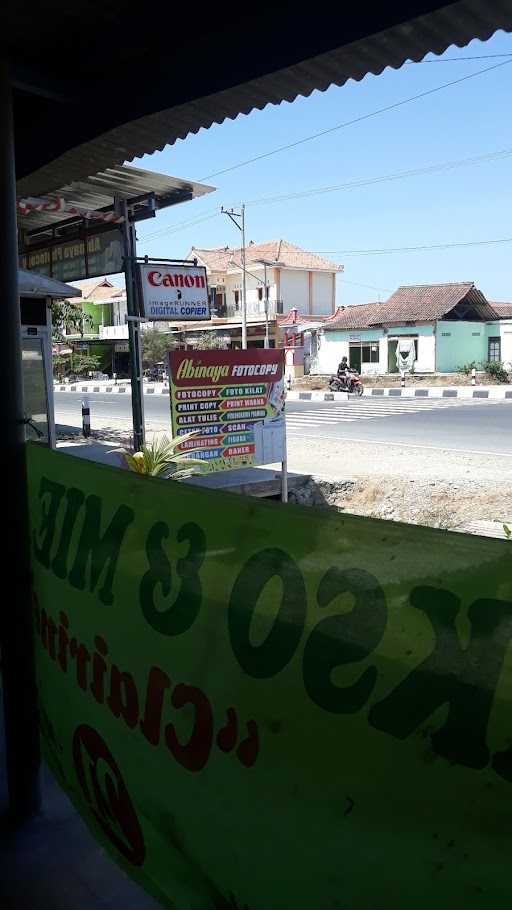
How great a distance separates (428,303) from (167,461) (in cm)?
3017

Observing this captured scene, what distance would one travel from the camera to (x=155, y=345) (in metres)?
42.3

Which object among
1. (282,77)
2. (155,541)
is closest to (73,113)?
(282,77)

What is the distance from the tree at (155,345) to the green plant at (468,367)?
16368 millimetres

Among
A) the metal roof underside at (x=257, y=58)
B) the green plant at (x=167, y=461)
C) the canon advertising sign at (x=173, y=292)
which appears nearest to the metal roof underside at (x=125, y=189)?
the canon advertising sign at (x=173, y=292)

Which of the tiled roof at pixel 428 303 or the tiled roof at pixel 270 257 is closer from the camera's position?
the tiled roof at pixel 428 303

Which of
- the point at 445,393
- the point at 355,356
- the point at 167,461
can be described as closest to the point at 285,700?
the point at 167,461

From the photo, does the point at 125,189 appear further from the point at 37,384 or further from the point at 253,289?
the point at 253,289

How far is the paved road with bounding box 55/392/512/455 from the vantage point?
13.7m

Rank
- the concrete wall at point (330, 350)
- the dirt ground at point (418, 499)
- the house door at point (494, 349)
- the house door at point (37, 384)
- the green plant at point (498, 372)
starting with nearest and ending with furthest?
the dirt ground at point (418, 499), the house door at point (37, 384), the green plant at point (498, 372), the house door at point (494, 349), the concrete wall at point (330, 350)

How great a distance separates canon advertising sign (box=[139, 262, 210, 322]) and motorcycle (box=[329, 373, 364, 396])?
61.4 feet

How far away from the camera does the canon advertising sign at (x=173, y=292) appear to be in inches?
316

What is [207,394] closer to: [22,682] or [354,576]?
[22,682]

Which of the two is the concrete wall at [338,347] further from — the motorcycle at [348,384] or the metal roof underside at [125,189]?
the metal roof underside at [125,189]

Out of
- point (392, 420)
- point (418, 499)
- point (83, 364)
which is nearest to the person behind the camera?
point (418, 499)
